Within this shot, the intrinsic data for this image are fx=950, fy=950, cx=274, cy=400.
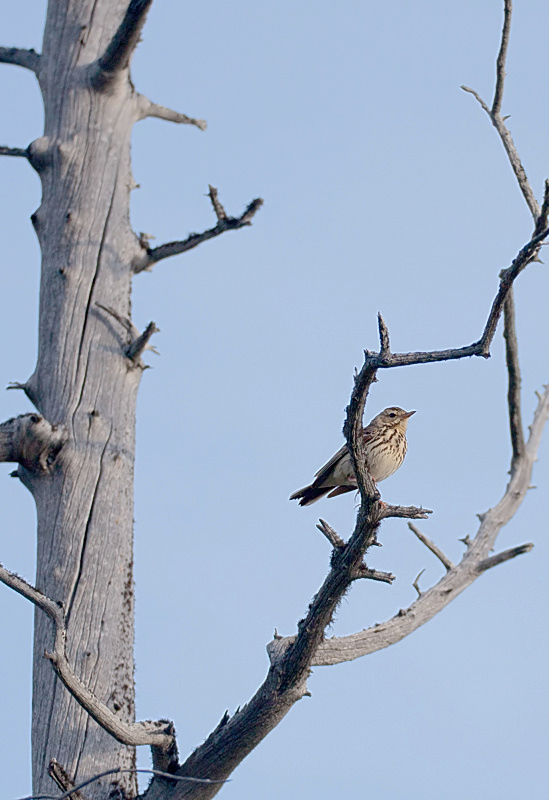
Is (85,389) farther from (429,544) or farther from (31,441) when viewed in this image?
(429,544)

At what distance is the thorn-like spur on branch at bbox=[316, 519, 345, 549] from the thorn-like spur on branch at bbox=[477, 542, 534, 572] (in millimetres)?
1347

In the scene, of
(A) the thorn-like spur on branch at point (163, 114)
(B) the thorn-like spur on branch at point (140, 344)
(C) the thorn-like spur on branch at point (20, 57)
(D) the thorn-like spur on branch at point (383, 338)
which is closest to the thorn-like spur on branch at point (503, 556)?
(D) the thorn-like spur on branch at point (383, 338)

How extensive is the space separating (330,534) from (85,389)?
2.06m

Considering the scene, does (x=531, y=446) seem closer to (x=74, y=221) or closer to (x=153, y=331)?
(x=153, y=331)

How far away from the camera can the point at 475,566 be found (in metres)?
6.03

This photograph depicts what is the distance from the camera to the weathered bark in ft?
16.6

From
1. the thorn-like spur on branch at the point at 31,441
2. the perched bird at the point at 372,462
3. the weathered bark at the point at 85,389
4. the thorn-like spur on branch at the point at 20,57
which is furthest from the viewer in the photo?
the perched bird at the point at 372,462

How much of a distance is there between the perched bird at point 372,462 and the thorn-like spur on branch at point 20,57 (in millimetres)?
3493

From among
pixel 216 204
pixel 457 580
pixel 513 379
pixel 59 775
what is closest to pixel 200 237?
pixel 216 204

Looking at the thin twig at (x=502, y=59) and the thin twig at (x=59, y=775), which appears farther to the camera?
the thin twig at (x=502, y=59)

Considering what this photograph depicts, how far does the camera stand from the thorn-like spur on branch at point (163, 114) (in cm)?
676

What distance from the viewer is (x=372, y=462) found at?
7324 mm

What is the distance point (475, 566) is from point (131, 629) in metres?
2.20

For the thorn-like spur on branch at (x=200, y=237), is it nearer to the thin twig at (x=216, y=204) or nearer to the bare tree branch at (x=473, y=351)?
the thin twig at (x=216, y=204)
